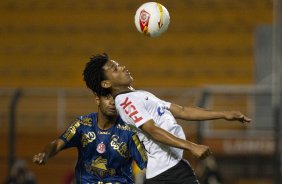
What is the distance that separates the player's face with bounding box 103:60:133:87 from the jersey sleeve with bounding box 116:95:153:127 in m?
0.15

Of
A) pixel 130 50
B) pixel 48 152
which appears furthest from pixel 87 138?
pixel 130 50

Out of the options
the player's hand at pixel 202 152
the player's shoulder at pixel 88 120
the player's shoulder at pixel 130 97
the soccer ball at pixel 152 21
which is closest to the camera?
the player's hand at pixel 202 152

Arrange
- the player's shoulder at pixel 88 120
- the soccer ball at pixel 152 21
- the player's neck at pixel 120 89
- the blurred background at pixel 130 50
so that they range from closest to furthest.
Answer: the player's neck at pixel 120 89 < the player's shoulder at pixel 88 120 < the soccer ball at pixel 152 21 < the blurred background at pixel 130 50

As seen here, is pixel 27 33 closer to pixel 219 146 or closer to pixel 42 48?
pixel 42 48

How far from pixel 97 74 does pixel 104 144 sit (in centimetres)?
53

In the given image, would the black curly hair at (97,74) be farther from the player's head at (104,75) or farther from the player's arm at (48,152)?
the player's arm at (48,152)

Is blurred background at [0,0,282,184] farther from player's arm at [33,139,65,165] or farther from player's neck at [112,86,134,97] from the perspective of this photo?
player's neck at [112,86,134,97]

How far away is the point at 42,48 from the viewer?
14898 millimetres

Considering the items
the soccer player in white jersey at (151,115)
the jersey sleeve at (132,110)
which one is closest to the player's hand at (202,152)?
the soccer player in white jersey at (151,115)

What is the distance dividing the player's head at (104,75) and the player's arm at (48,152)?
0.48m

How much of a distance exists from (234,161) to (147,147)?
6.77m

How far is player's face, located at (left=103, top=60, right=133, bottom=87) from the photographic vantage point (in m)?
5.79

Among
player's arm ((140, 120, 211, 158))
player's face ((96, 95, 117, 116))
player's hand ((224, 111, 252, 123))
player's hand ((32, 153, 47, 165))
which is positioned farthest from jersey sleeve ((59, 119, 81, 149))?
player's hand ((224, 111, 252, 123))

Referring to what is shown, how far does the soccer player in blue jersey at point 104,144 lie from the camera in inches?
235
